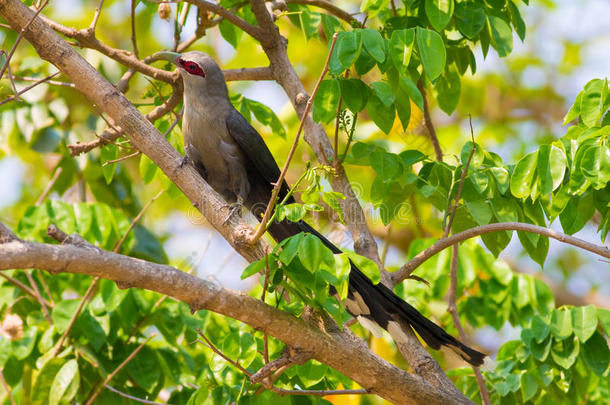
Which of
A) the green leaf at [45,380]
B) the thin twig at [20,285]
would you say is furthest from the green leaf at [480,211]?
the thin twig at [20,285]

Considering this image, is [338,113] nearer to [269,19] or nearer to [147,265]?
[269,19]

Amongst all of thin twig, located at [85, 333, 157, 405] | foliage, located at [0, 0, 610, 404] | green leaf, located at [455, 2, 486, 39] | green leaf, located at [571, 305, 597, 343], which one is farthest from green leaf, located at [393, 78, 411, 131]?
thin twig, located at [85, 333, 157, 405]

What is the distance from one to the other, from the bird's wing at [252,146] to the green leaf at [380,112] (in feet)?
3.72

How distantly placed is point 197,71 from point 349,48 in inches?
60.6

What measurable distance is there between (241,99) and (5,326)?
1.92 m

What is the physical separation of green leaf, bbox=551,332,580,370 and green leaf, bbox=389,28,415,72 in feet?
5.20

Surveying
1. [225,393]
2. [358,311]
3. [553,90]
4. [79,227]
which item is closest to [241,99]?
[79,227]

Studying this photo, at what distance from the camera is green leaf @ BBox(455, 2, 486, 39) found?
3.34 metres

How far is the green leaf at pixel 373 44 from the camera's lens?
269 cm

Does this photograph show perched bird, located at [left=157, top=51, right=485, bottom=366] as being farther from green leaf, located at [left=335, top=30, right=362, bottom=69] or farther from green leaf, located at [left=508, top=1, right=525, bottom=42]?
green leaf, located at [left=508, top=1, right=525, bottom=42]

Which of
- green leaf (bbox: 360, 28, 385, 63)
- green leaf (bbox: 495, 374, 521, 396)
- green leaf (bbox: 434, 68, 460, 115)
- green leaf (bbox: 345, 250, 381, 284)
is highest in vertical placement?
green leaf (bbox: 434, 68, 460, 115)

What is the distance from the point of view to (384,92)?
2848mm

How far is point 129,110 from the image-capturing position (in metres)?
2.88

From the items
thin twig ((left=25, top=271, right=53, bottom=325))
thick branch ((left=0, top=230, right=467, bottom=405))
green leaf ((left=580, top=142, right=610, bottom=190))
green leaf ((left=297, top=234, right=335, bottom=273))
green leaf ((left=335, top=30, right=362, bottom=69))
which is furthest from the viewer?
thin twig ((left=25, top=271, right=53, bottom=325))
